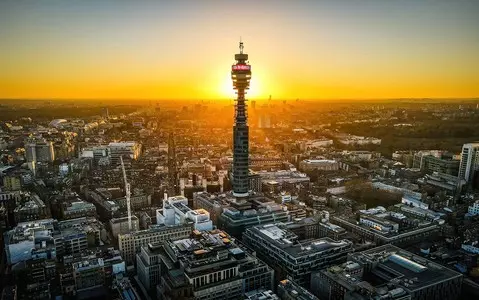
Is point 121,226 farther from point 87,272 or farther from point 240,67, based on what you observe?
point 240,67

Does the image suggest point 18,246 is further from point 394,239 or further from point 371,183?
point 371,183

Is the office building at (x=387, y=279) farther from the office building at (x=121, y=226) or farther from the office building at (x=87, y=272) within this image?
the office building at (x=121, y=226)

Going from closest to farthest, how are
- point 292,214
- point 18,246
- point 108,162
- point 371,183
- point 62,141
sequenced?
point 18,246
point 292,214
point 371,183
point 108,162
point 62,141

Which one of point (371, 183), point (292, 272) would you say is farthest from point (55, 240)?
point (371, 183)

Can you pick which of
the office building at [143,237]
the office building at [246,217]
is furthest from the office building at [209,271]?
the office building at [246,217]

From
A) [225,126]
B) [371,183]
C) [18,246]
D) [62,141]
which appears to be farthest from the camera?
[225,126]

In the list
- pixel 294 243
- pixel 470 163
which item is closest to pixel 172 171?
pixel 294 243
